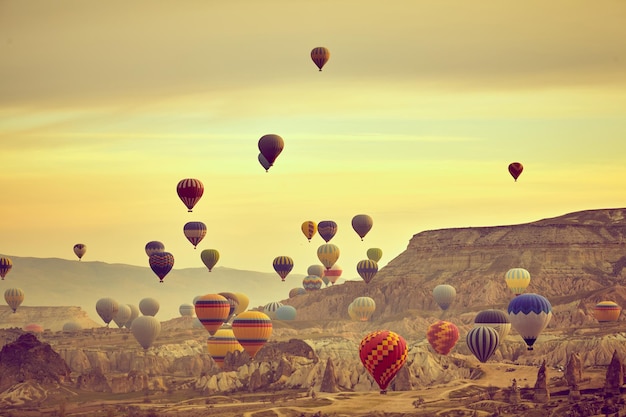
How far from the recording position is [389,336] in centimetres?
16238

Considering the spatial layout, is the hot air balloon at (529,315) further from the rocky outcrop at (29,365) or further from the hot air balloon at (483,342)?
the rocky outcrop at (29,365)

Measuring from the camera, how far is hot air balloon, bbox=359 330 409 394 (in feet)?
528

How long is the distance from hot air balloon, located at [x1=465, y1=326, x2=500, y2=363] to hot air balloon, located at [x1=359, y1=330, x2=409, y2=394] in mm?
31609

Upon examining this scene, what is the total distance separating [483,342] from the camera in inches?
7559

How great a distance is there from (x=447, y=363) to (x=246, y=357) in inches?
1154

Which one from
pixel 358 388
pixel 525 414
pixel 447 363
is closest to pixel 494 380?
pixel 447 363

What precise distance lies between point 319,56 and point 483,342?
49124mm

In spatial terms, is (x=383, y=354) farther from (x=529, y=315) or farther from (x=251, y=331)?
(x=529, y=315)

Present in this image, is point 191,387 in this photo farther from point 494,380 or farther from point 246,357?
point 494,380

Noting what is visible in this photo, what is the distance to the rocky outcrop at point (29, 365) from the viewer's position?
183 m

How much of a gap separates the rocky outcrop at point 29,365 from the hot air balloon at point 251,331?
2566cm

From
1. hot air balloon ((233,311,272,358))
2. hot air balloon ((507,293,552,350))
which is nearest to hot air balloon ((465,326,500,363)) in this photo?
hot air balloon ((507,293,552,350))

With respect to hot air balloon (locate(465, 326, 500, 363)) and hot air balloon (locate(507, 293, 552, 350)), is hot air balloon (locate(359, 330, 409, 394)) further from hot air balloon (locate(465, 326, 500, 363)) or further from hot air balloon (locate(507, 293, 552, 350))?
hot air balloon (locate(507, 293, 552, 350))

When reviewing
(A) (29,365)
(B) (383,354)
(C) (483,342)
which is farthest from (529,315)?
(A) (29,365)
